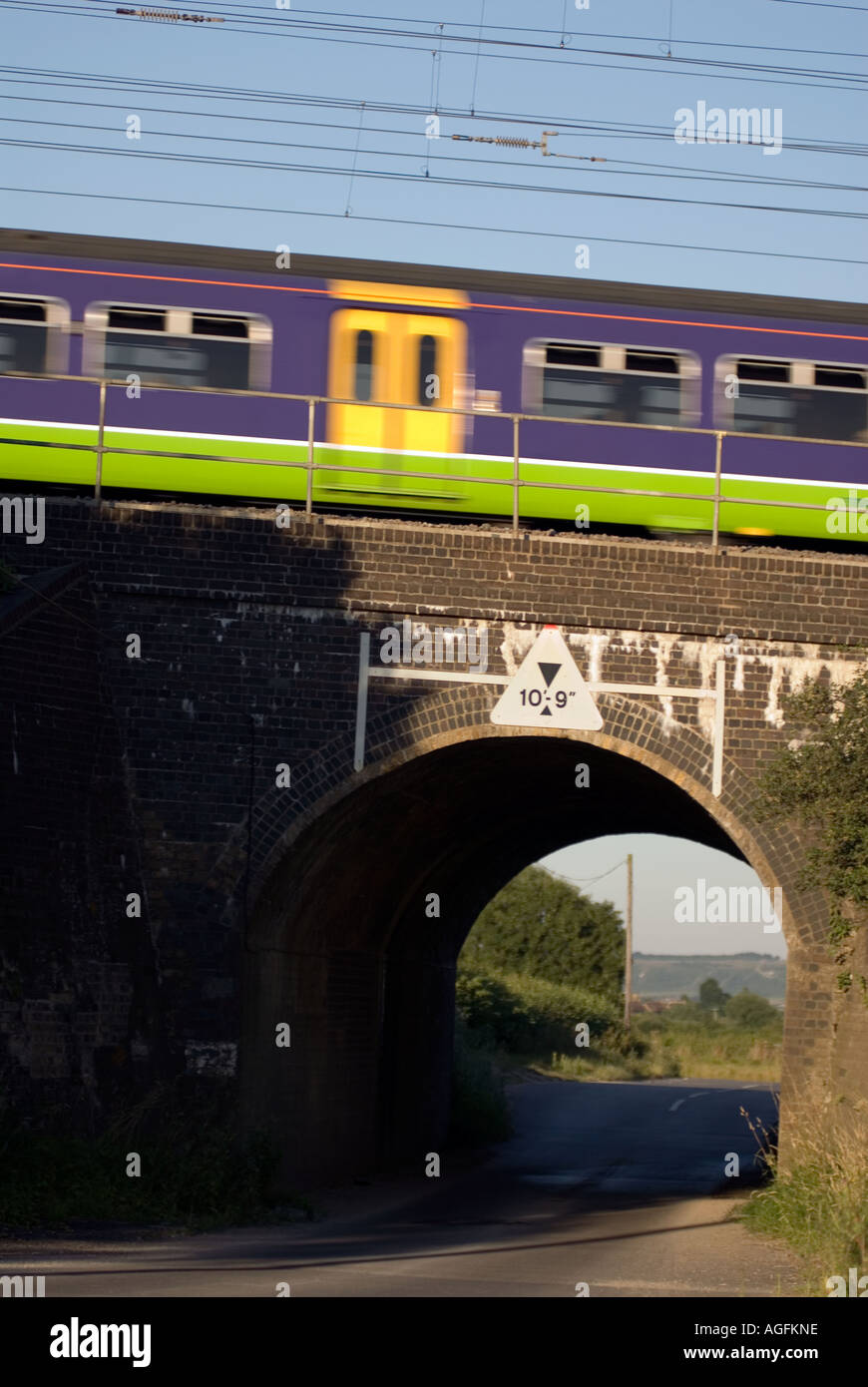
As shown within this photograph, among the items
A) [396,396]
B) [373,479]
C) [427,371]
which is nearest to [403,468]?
[373,479]

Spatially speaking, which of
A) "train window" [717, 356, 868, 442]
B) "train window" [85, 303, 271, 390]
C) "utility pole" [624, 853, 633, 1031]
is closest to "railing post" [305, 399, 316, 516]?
"train window" [85, 303, 271, 390]

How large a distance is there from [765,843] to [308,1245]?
213 inches

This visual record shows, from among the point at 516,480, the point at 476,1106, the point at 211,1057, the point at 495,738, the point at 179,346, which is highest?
the point at 179,346

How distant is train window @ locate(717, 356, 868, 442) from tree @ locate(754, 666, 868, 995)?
3944 millimetres

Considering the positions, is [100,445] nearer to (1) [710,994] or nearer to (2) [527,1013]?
(2) [527,1013]

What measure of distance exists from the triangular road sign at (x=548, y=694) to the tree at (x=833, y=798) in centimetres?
179

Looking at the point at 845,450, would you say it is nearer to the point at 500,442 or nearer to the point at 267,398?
the point at 500,442

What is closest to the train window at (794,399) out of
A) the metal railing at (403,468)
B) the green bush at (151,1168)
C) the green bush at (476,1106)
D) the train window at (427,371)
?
the metal railing at (403,468)

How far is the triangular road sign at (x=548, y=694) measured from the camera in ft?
50.0

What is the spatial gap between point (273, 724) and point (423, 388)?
4.49m

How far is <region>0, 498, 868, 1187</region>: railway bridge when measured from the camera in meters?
14.2

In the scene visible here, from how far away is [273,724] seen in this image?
1503 centimetres
